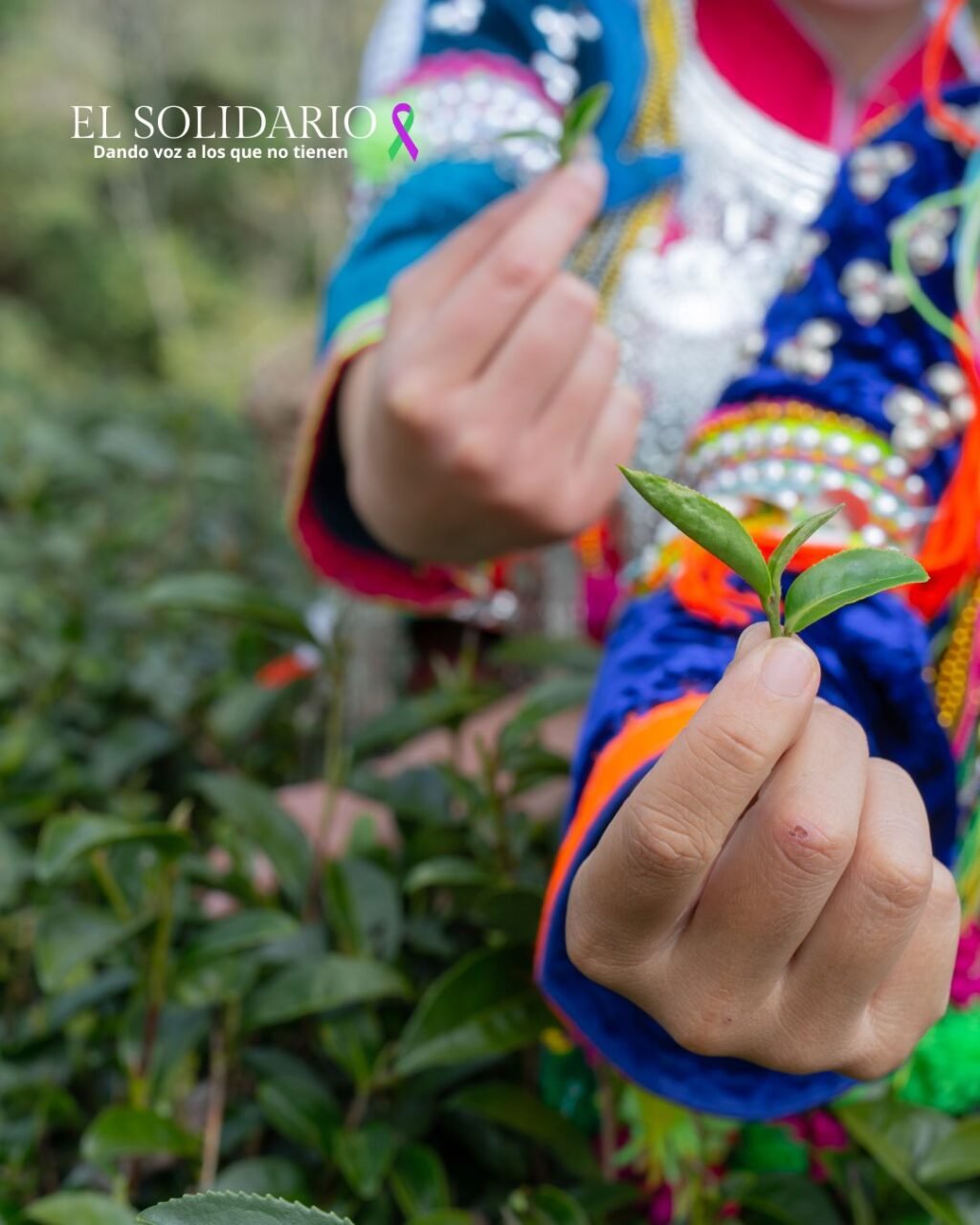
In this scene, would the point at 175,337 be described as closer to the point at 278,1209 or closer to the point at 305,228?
the point at 305,228

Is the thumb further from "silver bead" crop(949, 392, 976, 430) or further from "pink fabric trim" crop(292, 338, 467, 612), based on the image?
"pink fabric trim" crop(292, 338, 467, 612)

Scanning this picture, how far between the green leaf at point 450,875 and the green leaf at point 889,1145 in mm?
169

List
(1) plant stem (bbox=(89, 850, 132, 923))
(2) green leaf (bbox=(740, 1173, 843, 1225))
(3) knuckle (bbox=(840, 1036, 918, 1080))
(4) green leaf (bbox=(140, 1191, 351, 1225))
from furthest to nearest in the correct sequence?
(1) plant stem (bbox=(89, 850, 132, 923)) → (2) green leaf (bbox=(740, 1173, 843, 1225)) → (3) knuckle (bbox=(840, 1036, 918, 1080)) → (4) green leaf (bbox=(140, 1191, 351, 1225))

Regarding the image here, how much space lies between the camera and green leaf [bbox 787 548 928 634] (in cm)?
26

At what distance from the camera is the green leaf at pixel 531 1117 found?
47 centimetres

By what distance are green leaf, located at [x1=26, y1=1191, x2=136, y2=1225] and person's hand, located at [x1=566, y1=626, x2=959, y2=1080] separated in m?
0.20

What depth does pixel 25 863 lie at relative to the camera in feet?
1.97

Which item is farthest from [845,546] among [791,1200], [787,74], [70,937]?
[787,74]

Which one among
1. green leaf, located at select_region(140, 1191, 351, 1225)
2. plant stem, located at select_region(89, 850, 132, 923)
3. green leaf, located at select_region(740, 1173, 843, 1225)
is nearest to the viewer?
green leaf, located at select_region(140, 1191, 351, 1225)

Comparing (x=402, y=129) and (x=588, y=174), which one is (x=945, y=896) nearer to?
(x=588, y=174)

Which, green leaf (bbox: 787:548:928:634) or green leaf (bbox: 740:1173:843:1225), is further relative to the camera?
green leaf (bbox: 740:1173:843:1225)

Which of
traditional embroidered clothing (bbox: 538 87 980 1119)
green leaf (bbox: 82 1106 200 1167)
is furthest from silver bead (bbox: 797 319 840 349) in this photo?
green leaf (bbox: 82 1106 200 1167)

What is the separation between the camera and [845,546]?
0.47 m

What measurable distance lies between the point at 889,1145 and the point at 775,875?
0.20m
